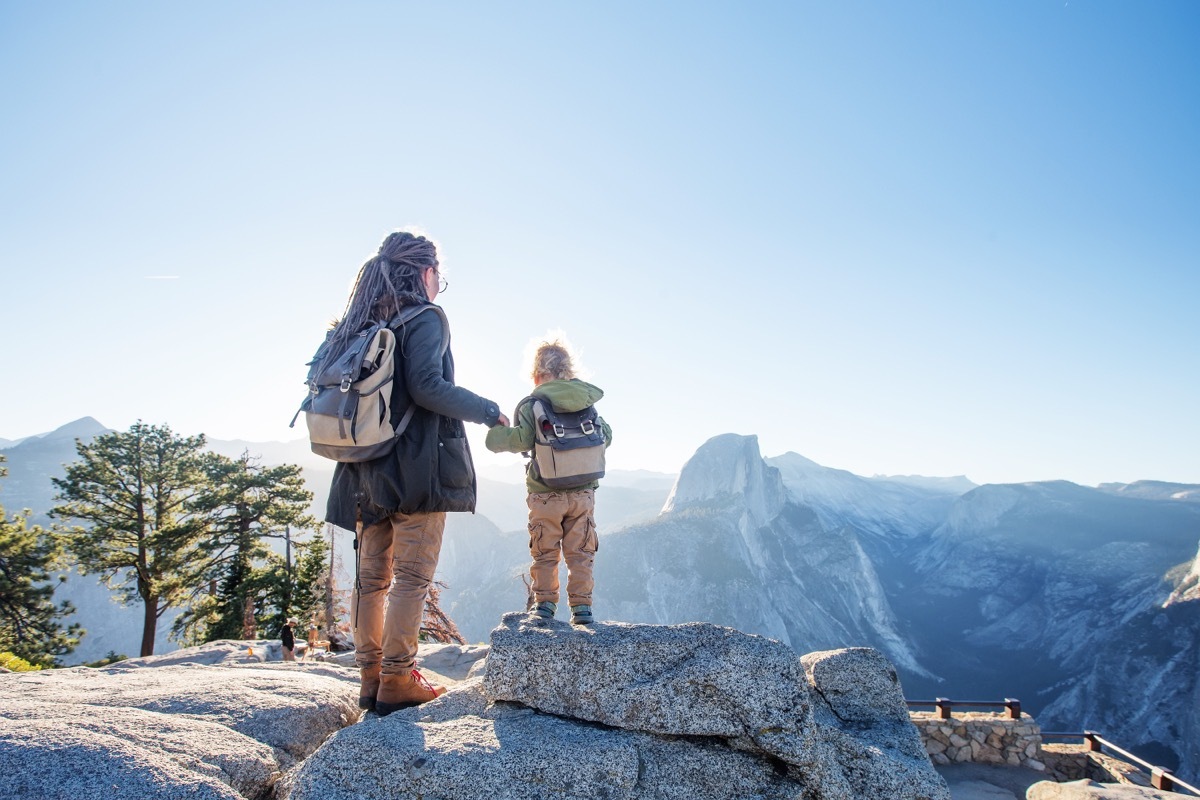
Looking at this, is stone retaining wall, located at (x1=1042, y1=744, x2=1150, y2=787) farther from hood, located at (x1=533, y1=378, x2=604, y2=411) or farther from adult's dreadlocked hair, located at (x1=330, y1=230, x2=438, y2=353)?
adult's dreadlocked hair, located at (x1=330, y1=230, x2=438, y2=353)

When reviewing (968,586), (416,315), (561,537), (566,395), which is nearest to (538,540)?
(561,537)

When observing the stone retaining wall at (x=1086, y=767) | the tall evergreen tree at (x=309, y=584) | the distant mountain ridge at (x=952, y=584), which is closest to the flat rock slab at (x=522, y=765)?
the stone retaining wall at (x=1086, y=767)

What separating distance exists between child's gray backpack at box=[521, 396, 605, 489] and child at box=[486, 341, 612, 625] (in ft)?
0.19

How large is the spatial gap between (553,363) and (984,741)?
13.1 metres

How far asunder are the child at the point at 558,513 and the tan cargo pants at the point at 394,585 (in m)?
1.10

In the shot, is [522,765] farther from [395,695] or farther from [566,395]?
[566,395]

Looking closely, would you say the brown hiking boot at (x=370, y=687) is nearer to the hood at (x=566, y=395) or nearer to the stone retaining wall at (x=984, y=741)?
→ the hood at (x=566, y=395)

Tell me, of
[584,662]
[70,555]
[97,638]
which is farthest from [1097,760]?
[97,638]

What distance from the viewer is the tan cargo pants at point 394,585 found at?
142 inches

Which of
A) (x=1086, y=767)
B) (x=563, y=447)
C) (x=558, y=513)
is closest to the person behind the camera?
(x=563, y=447)

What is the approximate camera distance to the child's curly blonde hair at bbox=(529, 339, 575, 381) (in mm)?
5055

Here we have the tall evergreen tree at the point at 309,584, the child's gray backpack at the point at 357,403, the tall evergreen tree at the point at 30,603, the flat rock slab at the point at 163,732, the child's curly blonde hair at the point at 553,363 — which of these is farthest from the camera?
the tall evergreen tree at the point at 309,584

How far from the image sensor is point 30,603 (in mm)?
22203

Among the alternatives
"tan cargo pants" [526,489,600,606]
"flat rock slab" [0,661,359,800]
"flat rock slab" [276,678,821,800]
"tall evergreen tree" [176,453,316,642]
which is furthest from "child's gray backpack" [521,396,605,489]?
"tall evergreen tree" [176,453,316,642]
